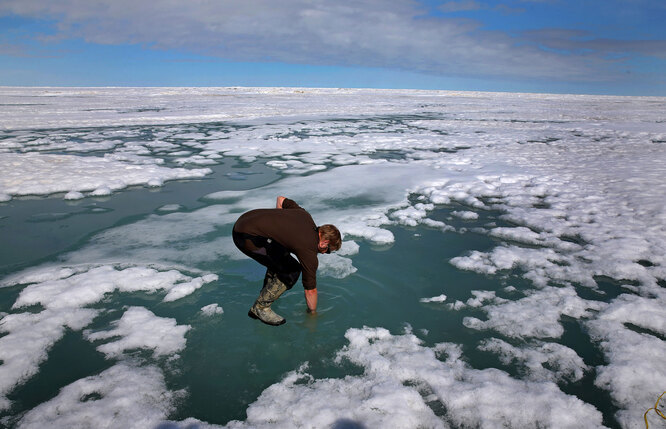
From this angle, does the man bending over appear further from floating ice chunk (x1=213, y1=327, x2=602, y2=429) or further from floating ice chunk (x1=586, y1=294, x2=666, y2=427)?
floating ice chunk (x1=586, y1=294, x2=666, y2=427)

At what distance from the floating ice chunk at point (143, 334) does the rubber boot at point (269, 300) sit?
0.57 metres

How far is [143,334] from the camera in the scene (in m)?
2.88

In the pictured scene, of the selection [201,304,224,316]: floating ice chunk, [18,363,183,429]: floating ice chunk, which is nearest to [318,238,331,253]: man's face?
[201,304,224,316]: floating ice chunk

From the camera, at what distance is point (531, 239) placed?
4676mm

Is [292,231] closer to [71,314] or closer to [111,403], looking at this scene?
[111,403]

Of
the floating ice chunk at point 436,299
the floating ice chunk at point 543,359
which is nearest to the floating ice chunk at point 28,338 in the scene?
the floating ice chunk at point 436,299

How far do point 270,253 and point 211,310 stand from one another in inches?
32.0

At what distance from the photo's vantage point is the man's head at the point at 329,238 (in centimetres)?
259

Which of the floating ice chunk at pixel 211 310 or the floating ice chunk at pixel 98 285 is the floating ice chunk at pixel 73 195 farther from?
the floating ice chunk at pixel 211 310

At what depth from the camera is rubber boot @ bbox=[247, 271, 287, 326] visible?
2979mm

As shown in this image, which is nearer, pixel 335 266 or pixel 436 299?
pixel 436 299

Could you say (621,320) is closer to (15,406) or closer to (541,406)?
(541,406)

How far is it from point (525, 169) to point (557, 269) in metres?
5.32

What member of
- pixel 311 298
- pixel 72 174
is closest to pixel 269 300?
pixel 311 298
